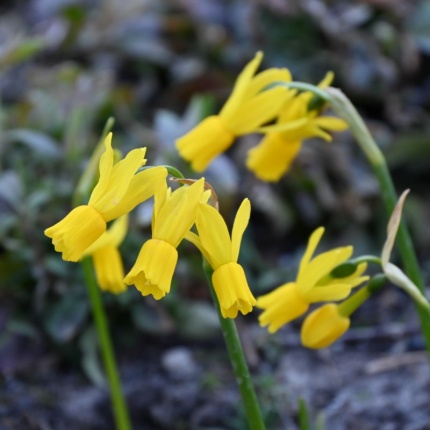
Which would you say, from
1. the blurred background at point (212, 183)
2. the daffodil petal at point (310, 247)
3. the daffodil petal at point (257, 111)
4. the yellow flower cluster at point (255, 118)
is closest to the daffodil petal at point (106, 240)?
the yellow flower cluster at point (255, 118)

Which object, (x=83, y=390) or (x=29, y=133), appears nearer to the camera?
(x=83, y=390)

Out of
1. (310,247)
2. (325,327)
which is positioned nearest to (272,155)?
(310,247)

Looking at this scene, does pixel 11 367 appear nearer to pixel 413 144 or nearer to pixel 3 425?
pixel 3 425

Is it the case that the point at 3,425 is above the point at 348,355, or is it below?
above

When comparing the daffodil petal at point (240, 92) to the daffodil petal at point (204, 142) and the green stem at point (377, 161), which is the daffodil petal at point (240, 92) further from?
the green stem at point (377, 161)

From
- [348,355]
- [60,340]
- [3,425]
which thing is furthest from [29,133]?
[348,355]
